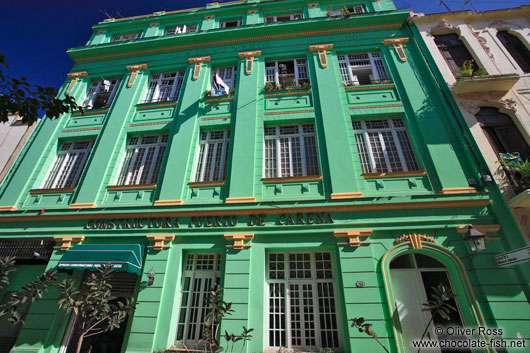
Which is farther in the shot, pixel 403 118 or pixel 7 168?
pixel 7 168

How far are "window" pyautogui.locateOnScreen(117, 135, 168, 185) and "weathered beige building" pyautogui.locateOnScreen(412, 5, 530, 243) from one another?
35.9 ft

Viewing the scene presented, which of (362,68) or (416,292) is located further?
(362,68)

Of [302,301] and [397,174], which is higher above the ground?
[397,174]

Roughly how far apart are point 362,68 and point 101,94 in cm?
1211

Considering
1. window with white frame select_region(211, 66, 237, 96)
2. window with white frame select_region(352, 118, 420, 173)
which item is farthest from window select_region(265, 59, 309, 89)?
window with white frame select_region(352, 118, 420, 173)

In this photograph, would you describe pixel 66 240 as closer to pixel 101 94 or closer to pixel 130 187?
pixel 130 187

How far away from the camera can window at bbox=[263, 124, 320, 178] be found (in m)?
8.42

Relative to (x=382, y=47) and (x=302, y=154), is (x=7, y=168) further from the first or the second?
(x=382, y=47)

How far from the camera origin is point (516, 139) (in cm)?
772

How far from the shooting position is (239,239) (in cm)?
712

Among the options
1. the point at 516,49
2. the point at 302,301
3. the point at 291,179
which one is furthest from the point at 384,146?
the point at 516,49

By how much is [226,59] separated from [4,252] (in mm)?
10991

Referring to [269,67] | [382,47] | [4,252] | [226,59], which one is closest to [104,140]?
[4,252]

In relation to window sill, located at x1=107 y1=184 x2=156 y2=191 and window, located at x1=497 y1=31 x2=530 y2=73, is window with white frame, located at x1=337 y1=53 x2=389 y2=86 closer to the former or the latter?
window, located at x1=497 y1=31 x2=530 y2=73
